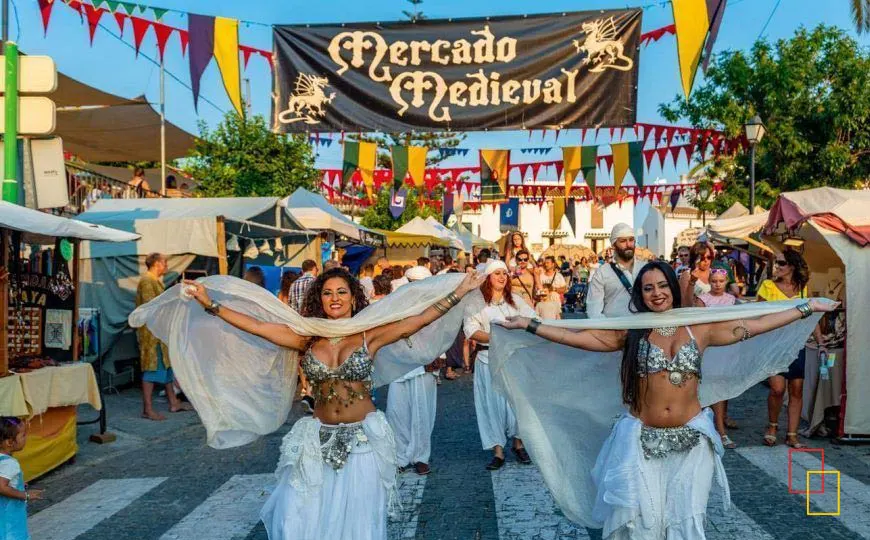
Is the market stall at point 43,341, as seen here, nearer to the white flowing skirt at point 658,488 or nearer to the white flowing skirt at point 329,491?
the white flowing skirt at point 329,491

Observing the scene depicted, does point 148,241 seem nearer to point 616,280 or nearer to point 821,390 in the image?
point 616,280

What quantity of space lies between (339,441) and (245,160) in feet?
63.5

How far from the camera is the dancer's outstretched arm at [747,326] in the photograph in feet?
14.5

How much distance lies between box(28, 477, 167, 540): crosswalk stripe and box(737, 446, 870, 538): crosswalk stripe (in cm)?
536

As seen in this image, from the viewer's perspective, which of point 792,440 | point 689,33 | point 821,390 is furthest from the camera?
point 821,390

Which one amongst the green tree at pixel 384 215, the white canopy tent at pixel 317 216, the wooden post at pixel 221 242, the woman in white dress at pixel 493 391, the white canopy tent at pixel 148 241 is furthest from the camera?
the green tree at pixel 384 215

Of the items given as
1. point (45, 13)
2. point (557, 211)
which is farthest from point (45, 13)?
point (557, 211)

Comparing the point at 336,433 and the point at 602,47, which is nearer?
the point at 336,433

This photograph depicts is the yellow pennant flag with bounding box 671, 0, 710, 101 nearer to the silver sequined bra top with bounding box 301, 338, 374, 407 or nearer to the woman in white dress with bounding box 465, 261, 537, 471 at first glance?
the woman in white dress with bounding box 465, 261, 537, 471

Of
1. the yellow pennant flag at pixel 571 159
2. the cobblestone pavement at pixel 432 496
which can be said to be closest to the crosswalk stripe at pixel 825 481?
the cobblestone pavement at pixel 432 496

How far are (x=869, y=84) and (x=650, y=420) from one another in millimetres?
19394

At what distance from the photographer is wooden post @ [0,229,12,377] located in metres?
7.10

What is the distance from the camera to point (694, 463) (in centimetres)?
409

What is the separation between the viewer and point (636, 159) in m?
19.1
